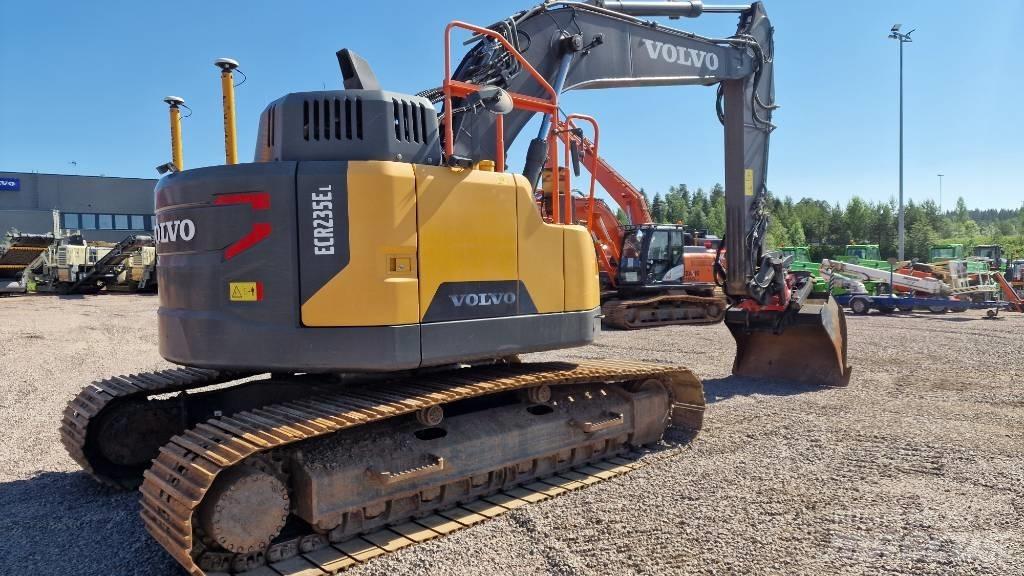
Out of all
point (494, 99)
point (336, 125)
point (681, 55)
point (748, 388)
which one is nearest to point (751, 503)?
point (494, 99)

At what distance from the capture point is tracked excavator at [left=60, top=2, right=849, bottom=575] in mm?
3943

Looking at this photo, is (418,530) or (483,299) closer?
(418,530)

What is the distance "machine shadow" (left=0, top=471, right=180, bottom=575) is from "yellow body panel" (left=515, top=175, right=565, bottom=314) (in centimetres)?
A: 274

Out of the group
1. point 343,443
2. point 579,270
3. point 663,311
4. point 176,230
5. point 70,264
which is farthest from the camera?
point 70,264

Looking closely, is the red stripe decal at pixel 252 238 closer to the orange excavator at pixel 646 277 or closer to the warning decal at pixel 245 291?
the warning decal at pixel 245 291

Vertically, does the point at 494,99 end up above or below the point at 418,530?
above

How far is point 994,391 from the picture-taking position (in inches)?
334

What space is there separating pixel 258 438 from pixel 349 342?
29.6 inches

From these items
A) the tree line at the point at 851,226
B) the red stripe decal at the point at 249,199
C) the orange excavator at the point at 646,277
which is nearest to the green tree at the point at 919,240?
the tree line at the point at 851,226

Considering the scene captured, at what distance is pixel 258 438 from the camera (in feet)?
12.3

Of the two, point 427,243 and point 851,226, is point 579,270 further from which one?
point 851,226

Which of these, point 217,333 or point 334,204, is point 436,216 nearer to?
point 334,204

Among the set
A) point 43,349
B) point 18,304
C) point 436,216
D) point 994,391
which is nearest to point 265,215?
point 436,216

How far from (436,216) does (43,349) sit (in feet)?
38.1
